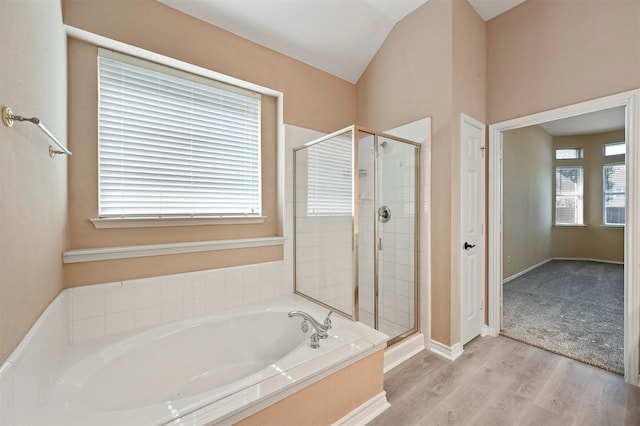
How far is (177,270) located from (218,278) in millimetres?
302

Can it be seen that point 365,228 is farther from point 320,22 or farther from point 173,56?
point 173,56

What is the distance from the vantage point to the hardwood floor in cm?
156

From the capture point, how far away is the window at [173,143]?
1813mm

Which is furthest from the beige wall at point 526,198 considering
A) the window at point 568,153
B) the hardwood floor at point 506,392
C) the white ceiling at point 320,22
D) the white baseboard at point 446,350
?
the white ceiling at point 320,22

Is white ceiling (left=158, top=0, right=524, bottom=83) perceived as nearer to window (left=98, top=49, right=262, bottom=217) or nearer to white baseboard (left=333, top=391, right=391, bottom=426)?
window (left=98, top=49, right=262, bottom=217)

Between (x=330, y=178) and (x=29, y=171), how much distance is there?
185cm

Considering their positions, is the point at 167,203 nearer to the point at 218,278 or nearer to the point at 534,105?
the point at 218,278

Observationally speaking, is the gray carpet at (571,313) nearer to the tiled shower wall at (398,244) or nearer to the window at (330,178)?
the tiled shower wall at (398,244)

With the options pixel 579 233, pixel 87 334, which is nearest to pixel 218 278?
pixel 87 334

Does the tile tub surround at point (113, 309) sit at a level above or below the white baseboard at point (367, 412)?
above

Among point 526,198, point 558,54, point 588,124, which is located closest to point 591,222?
point 588,124

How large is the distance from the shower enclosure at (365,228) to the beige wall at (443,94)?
0.20 m

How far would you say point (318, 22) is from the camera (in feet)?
7.66

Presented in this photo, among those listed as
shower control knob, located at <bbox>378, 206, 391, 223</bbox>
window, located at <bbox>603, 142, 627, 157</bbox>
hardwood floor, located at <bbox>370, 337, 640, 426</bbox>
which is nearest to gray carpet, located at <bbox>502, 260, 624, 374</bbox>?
hardwood floor, located at <bbox>370, 337, 640, 426</bbox>
